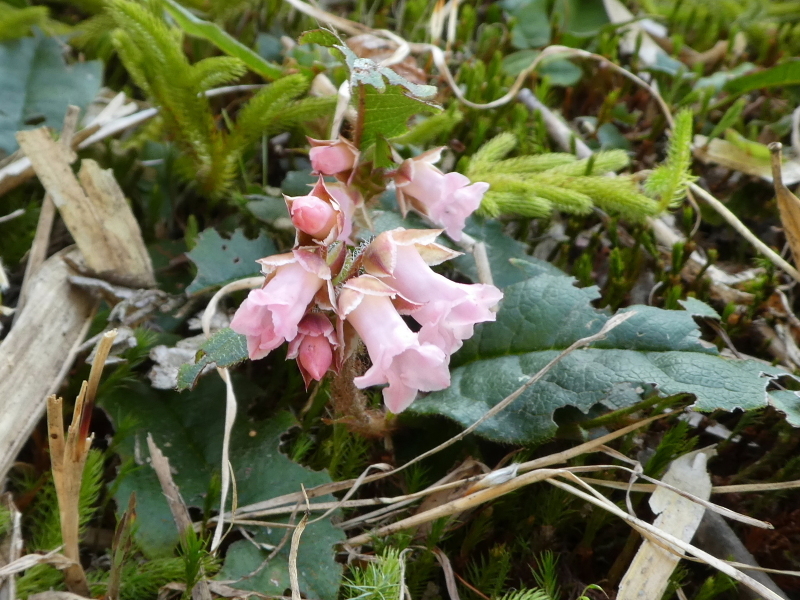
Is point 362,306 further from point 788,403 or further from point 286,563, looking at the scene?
point 788,403

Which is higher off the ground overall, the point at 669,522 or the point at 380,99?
the point at 380,99

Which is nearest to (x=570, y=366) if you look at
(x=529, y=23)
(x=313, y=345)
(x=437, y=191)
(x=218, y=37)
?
(x=437, y=191)

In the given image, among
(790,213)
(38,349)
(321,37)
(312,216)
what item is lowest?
(38,349)

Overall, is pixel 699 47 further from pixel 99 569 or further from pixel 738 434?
pixel 99 569

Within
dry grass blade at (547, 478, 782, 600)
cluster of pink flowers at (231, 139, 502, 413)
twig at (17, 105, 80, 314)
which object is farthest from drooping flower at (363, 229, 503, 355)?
twig at (17, 105, 80, 314)

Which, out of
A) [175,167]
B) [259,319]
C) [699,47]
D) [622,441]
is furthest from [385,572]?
[699,47]

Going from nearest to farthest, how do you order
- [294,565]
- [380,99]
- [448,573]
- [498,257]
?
1. [294,565]
2. [448,573]
3. [380,99]
4. [498,257]

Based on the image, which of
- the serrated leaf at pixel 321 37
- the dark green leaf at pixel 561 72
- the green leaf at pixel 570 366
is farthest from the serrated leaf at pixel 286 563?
the dark green leaf at pixel 561 72

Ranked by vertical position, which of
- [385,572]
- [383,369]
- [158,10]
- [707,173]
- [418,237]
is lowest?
[385,572]
